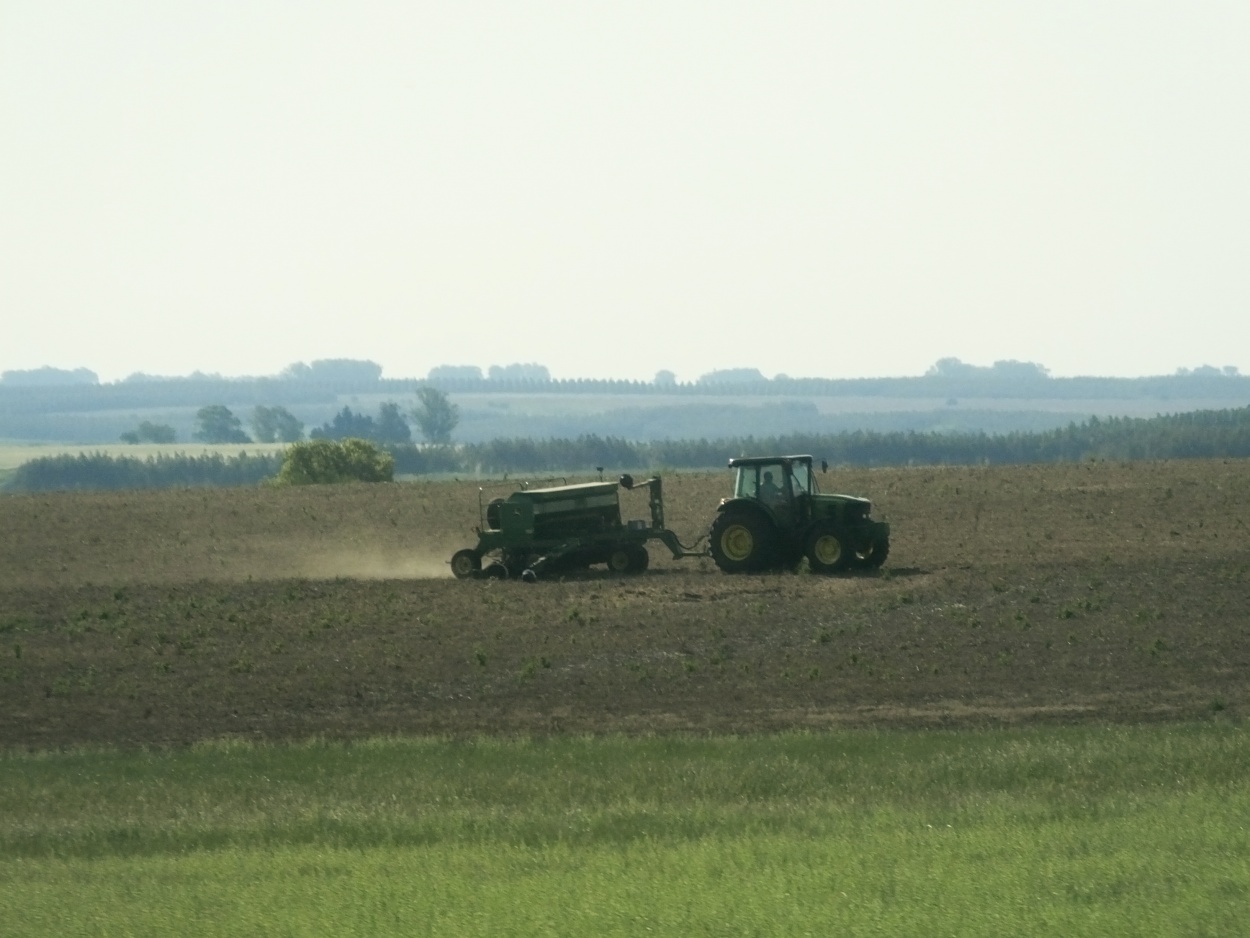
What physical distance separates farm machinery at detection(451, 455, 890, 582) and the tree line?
242 feet

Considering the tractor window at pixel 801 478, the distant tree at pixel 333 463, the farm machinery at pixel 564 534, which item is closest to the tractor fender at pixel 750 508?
the tractor window at pixel 801 478

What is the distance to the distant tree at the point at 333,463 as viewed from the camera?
85625mm

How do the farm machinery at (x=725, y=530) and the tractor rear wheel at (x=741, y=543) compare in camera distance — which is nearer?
the farm machinery at (x=725, y=530)

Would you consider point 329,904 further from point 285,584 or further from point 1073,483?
point 1073,483

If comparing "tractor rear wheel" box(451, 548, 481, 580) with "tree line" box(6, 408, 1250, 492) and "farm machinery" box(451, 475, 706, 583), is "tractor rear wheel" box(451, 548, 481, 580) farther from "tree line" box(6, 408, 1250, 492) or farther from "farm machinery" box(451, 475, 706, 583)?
"tree line" box(6, 408, 1250, 492)

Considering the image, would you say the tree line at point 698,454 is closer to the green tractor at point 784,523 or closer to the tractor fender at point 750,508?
the green tractor at point 784,523

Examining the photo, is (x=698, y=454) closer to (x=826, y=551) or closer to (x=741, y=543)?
(x=741, y=543)

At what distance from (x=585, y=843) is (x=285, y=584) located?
800 inches

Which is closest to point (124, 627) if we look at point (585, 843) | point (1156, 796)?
point (585, 843)

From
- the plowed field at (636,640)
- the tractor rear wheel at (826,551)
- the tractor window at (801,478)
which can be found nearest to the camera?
the plowed field at (636,640)

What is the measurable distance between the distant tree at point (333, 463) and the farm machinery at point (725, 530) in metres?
54.0

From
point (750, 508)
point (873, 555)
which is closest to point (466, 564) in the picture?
point (750, 508)

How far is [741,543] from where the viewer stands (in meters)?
31.2

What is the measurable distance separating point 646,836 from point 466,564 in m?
19.4
